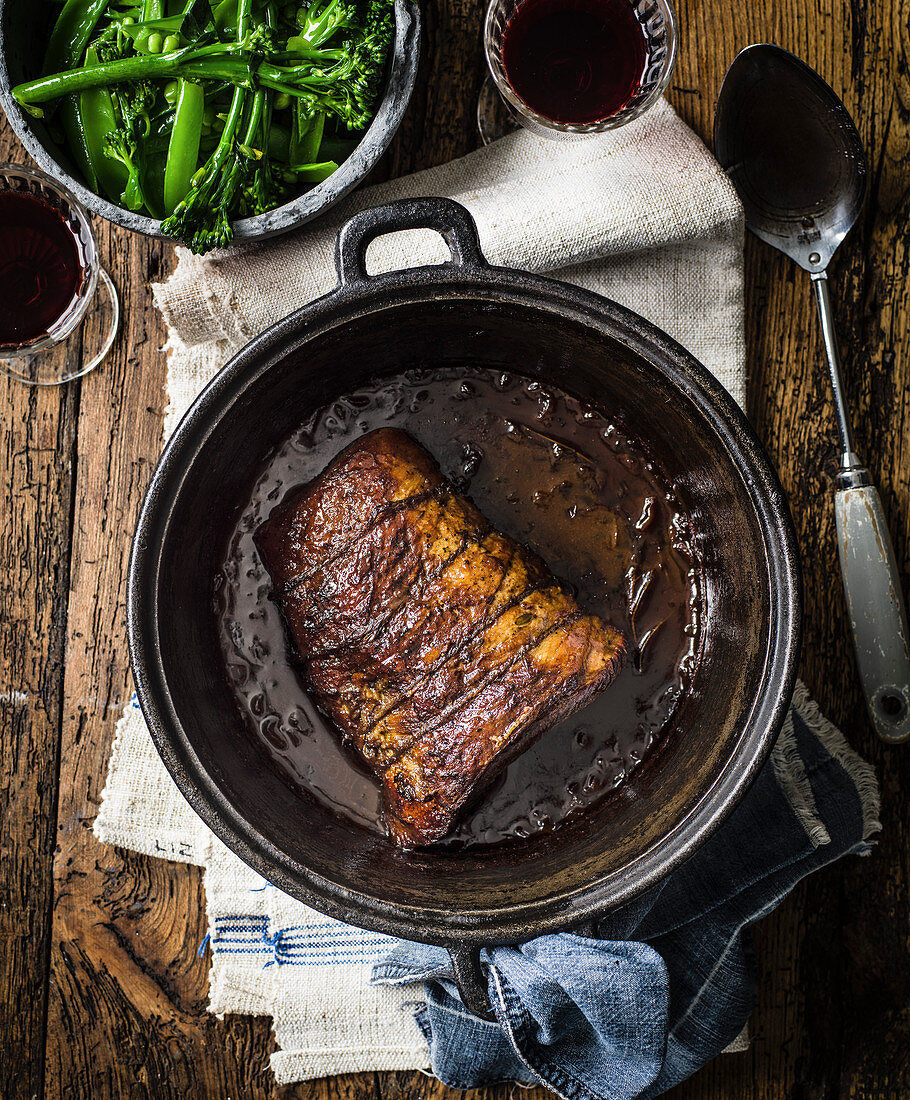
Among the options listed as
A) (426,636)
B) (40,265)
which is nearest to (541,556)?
(426,636)

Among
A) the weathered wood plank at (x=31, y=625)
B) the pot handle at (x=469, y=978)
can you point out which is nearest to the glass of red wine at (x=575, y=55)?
the weathered wood plank at (x=31, y=625)

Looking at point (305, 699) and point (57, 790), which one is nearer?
point (305, 699)

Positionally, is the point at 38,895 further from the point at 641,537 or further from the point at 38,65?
the point at 38,65

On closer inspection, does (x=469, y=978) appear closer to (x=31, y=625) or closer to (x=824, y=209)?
(x=31, y=625)

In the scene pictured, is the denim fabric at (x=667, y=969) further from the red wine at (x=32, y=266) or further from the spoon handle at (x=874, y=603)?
the red wine at (x=32, y=266)

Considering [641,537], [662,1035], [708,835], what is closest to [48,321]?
[641,537]
